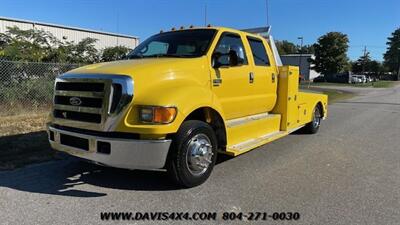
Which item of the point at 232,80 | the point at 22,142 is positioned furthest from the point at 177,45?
the point at 22,142

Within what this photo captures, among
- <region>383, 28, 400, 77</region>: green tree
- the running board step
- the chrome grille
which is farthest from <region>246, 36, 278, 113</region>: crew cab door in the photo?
<region>383, 28, 400, 77</region>: green tree

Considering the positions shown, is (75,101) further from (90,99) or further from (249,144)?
(249,144)

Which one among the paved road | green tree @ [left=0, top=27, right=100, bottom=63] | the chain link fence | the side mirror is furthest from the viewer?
green tree @ [left=0, top=27, right=100, bottom=63]

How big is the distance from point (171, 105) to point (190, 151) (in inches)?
28.2

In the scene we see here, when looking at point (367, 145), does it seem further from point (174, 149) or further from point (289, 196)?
point (174, 149)

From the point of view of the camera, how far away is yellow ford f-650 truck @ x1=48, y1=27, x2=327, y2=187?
187 inches

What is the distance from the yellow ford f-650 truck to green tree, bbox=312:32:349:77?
62624mm

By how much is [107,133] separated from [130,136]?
29cm

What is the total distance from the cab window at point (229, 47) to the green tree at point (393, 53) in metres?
106

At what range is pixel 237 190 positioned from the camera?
5.18m

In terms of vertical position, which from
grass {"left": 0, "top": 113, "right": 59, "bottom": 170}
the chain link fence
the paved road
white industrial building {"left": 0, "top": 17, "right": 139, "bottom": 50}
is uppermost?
white industrial building {"left": 0, "top": 17, "right": 139, "bottom": 50}

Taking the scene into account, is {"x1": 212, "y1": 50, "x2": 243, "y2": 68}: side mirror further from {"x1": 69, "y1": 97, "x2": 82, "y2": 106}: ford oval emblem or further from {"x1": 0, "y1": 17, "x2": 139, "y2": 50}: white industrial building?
{"x1": 0, "y1": 17, "x2": 139, "y2": 50}: white industrial building

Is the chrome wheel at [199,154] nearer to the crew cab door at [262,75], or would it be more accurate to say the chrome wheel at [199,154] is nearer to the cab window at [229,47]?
the cab window at [229,47]

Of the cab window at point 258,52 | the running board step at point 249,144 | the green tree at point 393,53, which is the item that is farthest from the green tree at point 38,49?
the green tree at point 393,53
